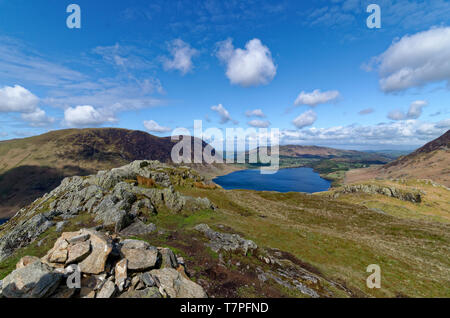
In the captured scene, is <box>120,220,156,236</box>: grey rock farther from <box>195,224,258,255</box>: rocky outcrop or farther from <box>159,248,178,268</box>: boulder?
<box>159,248,178,268</box>: boulder

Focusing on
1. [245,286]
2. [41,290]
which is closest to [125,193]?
[41,290]

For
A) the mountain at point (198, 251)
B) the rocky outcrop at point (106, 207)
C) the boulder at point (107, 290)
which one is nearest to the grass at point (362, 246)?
the mountain at point (198, 251)

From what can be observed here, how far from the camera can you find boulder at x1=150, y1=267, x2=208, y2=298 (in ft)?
41.9

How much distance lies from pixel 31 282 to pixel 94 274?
314 centimetres

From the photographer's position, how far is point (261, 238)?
3291cm

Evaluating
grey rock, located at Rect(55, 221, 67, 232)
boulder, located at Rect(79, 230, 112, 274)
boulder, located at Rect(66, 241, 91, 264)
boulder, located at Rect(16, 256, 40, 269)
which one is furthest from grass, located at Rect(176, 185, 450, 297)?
boulder, located at Rect(16, 256, 40, 269)

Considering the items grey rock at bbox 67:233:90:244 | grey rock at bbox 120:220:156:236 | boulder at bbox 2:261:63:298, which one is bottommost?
grey rock at bbox 120:220:156:236

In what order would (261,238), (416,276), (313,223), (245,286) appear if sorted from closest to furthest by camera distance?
(245,286)
(416,276)
(261,238)
(313,223)
